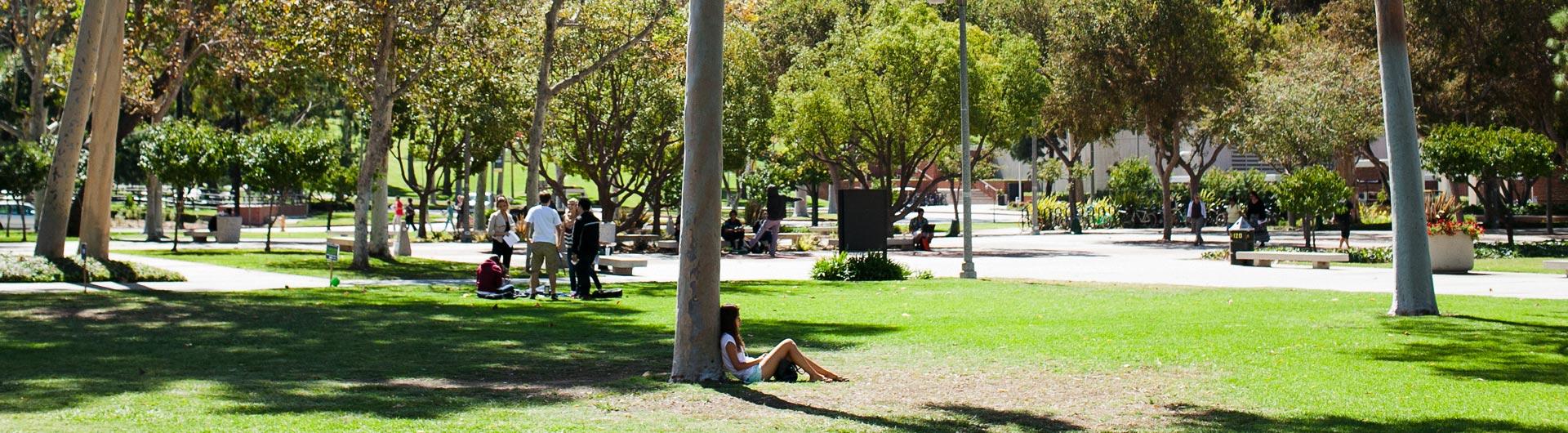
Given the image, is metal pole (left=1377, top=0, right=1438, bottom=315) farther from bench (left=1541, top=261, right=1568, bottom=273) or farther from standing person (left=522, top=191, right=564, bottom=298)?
standing person (left=522, top=191, right=564, bottom=298)

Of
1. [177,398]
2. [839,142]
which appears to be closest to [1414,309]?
[177,398]

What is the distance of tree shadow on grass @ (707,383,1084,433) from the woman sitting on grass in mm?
669

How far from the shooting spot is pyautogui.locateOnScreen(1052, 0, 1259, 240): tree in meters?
39.9

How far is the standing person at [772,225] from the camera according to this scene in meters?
34.5

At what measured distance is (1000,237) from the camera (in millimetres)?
47594

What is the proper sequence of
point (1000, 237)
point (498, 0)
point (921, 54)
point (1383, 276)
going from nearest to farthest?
point (1383, 276) < point (498, 0) < point (921, 54) < point (1000, 237)

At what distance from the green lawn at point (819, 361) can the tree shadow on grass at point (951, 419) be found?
0.10 feet

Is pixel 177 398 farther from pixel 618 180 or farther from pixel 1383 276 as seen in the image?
pixel 618 180

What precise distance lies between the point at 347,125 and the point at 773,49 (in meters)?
32.1

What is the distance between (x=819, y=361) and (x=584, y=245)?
7542 mm

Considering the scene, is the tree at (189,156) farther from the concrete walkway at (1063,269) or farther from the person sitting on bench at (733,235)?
the person sitting on bench at (733,235)

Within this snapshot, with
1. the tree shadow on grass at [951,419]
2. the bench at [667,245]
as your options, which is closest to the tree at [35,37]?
the bench at [667,245]

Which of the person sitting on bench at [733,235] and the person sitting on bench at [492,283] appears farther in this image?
the person sitting on bench at [733,235]

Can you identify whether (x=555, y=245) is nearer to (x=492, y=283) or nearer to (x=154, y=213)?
(x=492, y=283)
